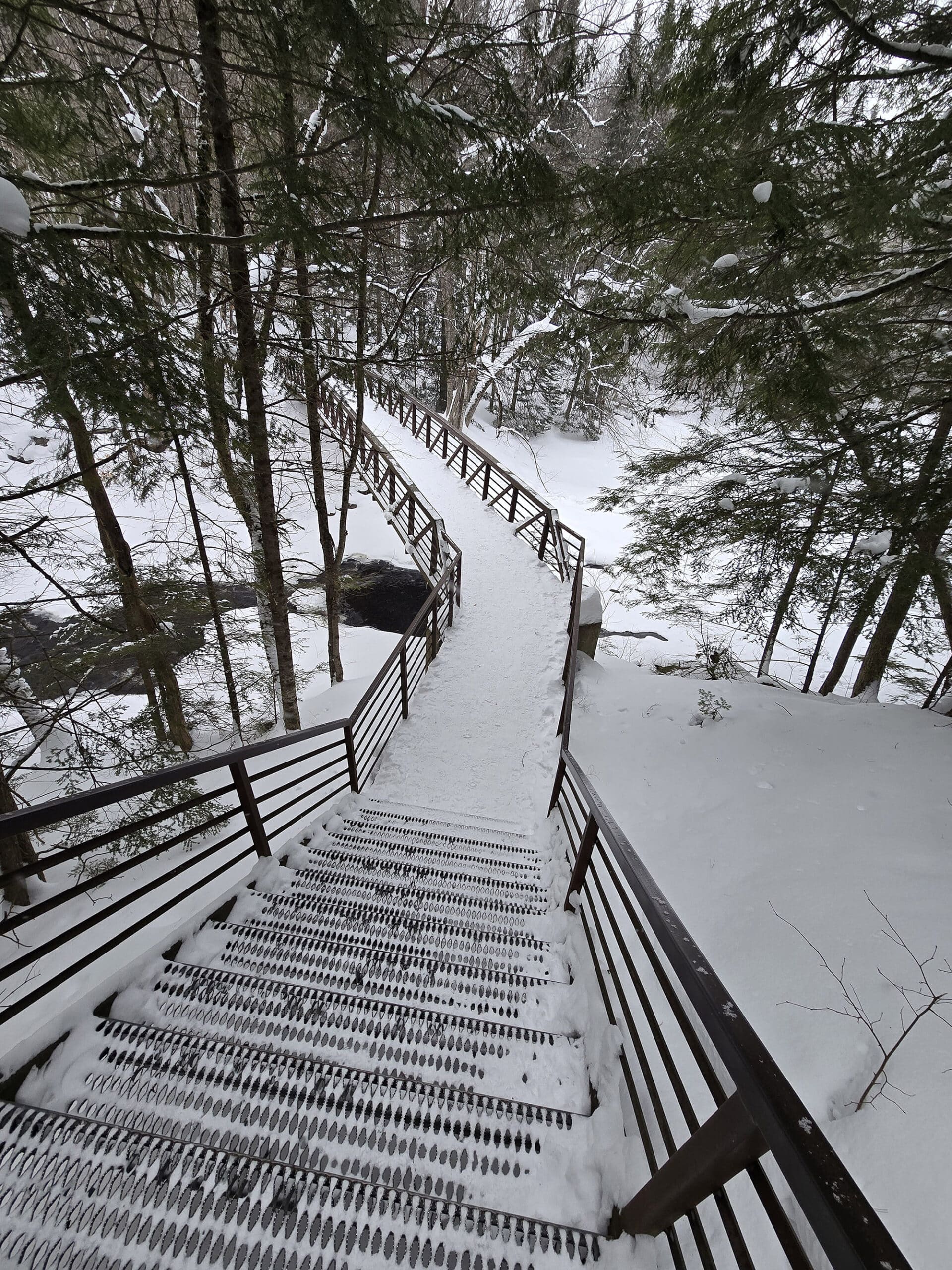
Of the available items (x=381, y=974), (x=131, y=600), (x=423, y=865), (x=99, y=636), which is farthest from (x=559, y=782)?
(x=99, y=636)

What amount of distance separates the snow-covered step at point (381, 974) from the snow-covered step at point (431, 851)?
41.2 inches

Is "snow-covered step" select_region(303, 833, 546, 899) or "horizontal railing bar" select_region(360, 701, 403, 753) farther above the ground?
"snow-covered step" select_region(303, 833, 546, 899)

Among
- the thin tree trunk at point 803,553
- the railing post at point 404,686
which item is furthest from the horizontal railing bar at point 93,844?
the thin tree trunk at point 803,553

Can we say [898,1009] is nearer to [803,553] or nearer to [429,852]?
[429,852]

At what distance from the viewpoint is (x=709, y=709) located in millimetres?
6770

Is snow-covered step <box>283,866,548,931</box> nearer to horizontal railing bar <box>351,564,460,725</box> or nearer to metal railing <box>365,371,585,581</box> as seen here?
horizontal railing bar <box>351,564,460,725</box>

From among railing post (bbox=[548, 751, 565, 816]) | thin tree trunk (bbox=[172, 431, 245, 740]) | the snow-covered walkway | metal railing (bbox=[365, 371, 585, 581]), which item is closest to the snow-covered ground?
Result: the snow-covered walkway

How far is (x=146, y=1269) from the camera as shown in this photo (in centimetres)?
112

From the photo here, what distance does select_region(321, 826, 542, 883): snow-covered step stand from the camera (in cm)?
356

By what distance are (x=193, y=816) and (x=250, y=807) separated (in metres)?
2.54

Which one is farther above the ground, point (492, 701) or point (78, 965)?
point (78, 965)

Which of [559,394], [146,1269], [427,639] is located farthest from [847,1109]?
[559,394]

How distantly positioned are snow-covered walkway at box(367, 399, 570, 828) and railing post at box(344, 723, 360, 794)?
36cm

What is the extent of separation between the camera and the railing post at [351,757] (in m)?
4.29
